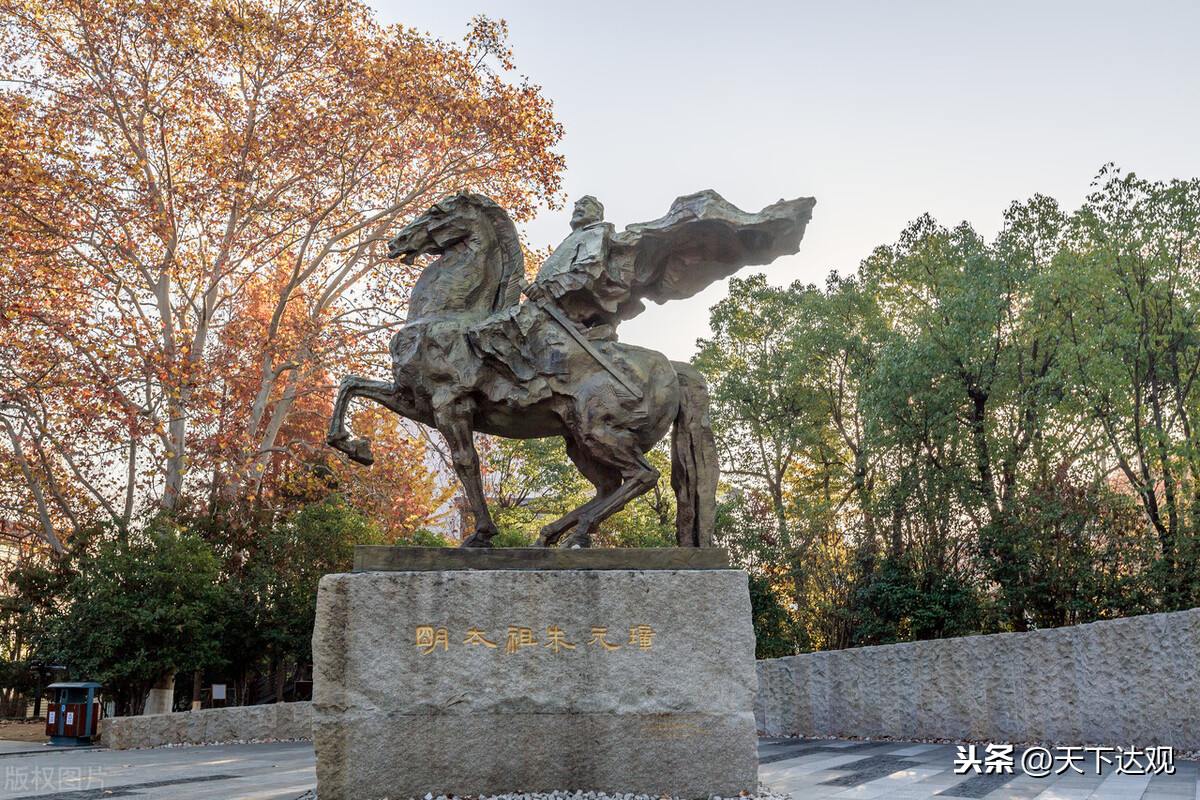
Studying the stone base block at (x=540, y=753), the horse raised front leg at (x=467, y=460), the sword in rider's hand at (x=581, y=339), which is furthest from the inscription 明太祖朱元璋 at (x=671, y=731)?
the sword in rider's hand at (x=581, y=339)

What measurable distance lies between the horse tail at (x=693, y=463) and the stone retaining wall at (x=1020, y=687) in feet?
16.5

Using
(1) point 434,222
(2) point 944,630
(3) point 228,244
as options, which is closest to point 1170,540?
(2) point 944,630

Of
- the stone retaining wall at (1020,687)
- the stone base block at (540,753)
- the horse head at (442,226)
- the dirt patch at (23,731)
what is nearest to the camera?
the stone base block at (540,753)

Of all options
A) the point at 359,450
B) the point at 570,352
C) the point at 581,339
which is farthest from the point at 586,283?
the point at 359,450

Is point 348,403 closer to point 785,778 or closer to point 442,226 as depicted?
point 442,226

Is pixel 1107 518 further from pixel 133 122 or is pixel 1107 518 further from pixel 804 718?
pixel 133 122

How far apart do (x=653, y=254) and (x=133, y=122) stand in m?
12.6

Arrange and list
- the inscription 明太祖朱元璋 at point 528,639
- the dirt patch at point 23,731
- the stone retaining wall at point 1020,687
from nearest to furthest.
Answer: the inscription 明太祖朱元璋 at point 528,639
the stone retaining wall at point 1020,687
the dirt patch at point 23,731

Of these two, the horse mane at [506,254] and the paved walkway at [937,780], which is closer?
the paved walkway at [937,780]

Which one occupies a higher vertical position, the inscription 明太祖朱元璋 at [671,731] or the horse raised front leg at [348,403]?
the horse raised front leg at [348,403]

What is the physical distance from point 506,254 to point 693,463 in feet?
6.86

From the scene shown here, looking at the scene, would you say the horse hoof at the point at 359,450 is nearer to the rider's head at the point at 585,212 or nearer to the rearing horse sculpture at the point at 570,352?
the rearing horse sculpture at the point at 570,352

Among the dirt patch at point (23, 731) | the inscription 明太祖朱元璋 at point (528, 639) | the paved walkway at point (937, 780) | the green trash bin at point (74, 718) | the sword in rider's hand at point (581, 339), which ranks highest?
the sword in rider's hand at point (581, 339)

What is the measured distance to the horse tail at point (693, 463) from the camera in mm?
6191
